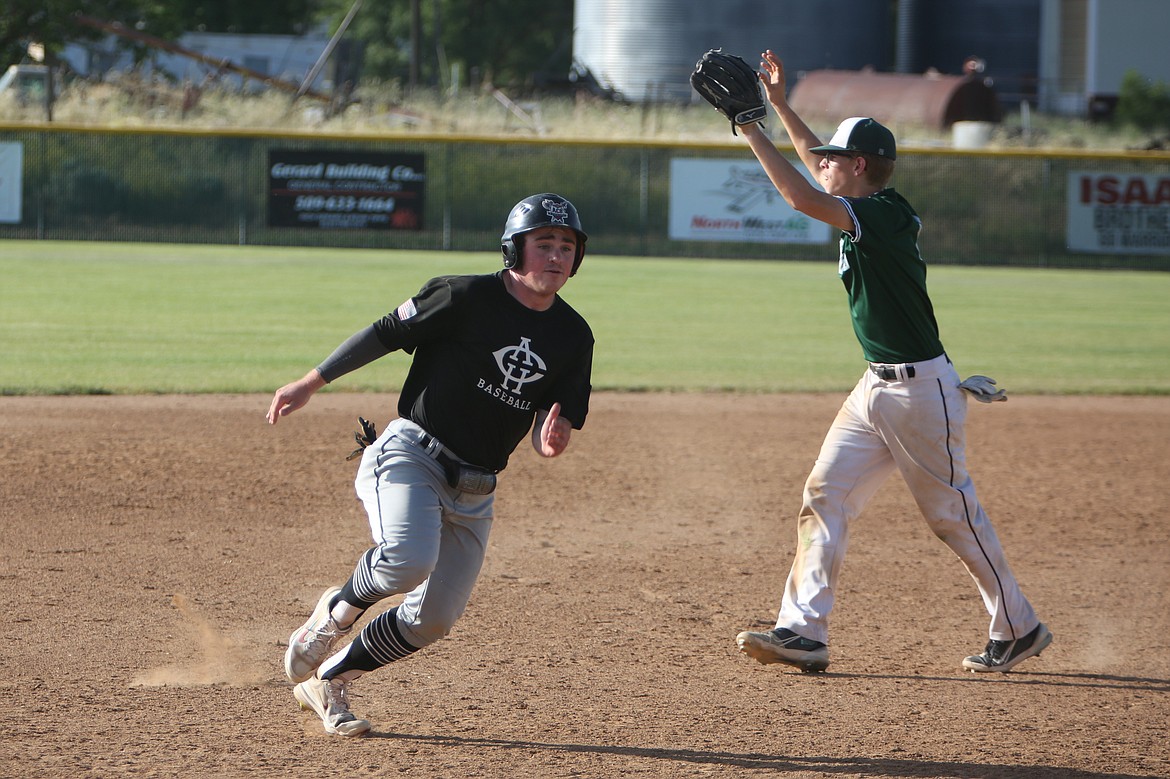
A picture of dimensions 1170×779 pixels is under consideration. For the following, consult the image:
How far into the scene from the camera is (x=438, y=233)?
25.6m

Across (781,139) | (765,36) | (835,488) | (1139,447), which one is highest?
(765,36)

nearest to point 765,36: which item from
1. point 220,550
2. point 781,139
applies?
point 781,139

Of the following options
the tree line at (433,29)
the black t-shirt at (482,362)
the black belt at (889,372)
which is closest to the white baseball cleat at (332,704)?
the black t-shirt at (482,362)

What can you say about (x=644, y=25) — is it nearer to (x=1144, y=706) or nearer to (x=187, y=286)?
(x=187, y=286)

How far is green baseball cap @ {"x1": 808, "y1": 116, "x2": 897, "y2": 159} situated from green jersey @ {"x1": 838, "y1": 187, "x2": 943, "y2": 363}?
154mm

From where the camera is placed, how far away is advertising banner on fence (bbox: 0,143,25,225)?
2438cm

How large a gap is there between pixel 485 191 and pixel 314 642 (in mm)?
22268

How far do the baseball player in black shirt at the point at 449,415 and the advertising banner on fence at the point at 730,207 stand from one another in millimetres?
21400

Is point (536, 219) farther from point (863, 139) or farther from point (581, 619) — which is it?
point (581, 619)

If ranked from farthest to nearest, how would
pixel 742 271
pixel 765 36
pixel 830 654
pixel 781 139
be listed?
pixel 765 36, pixel 781 139, pixel 742 271, pixel 830 654

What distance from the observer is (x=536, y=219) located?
4055mm

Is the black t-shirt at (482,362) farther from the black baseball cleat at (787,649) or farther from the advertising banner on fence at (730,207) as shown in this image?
the advertising banner on fence at (730,207)

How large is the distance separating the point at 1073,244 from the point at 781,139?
739 cm

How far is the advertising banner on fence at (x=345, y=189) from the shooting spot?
Result: 2495cm
